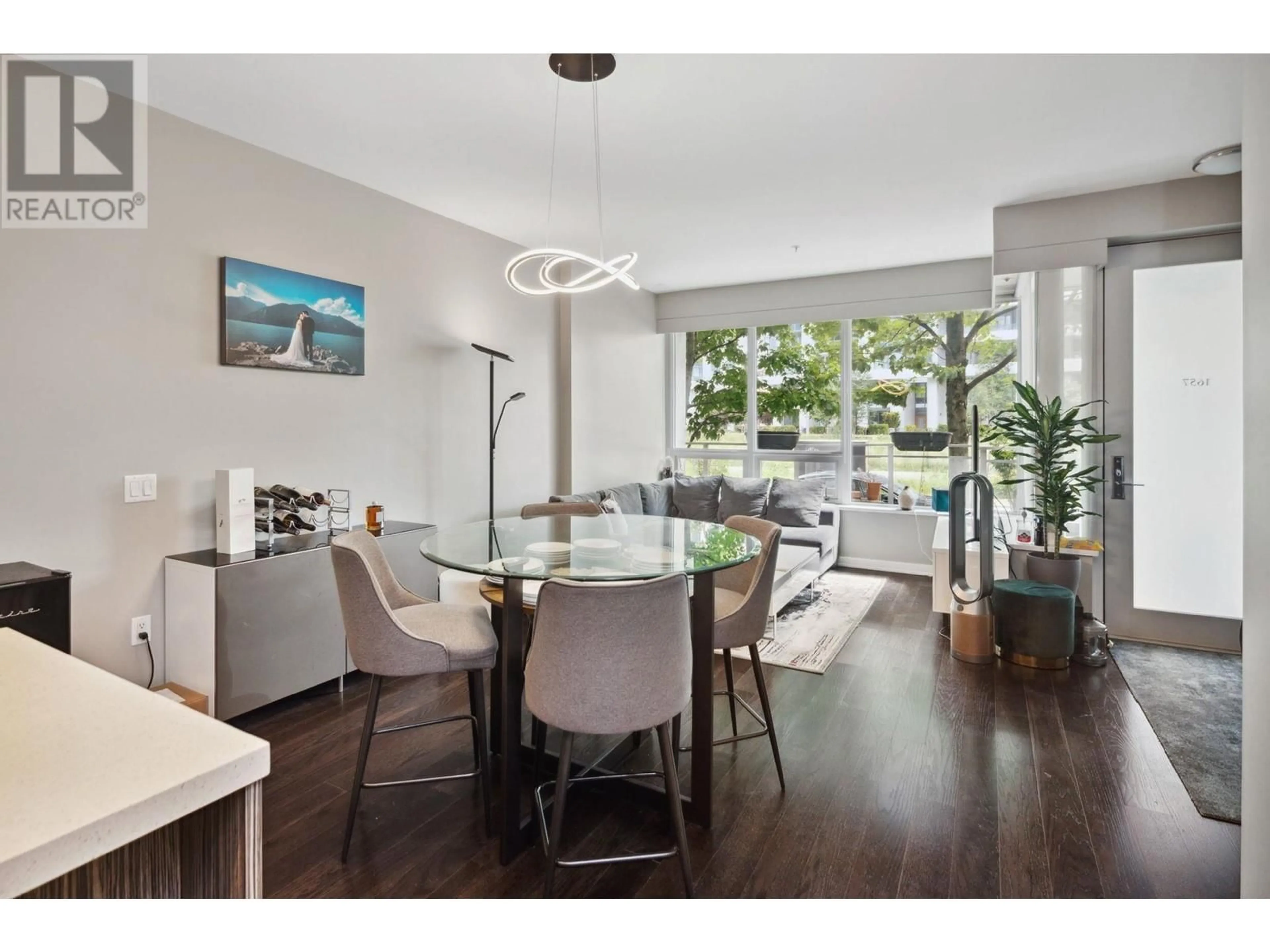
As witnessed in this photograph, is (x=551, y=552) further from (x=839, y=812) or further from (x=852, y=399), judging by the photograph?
(x=852, y=399)

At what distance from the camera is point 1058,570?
3.58m

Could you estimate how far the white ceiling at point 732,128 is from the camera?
2.42 metres

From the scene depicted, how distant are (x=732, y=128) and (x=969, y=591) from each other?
8.56 ft

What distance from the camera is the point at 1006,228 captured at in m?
3.97

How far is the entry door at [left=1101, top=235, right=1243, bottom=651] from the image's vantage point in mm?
3570

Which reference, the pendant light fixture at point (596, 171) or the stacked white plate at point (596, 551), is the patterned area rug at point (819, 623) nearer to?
the stacked white plate at point (596, 551)

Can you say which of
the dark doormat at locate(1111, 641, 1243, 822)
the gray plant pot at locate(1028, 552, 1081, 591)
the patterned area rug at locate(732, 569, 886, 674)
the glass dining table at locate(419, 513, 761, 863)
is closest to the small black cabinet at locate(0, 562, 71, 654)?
the glass dining table at locate(419, 513, 761, 863)

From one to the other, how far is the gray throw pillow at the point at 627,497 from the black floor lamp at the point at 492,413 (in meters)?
0.96

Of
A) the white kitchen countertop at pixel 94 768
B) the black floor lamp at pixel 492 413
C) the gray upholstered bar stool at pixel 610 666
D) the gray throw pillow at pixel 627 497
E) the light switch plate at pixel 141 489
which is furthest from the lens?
the gray throw pillow at pixel 627 497

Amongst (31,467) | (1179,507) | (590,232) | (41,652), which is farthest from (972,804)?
(590,232)

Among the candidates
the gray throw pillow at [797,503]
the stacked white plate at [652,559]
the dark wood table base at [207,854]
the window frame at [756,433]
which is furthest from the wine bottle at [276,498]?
the window frame at [756,433]

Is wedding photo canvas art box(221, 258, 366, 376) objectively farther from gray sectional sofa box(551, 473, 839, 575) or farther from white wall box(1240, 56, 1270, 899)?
white wall box(1240, 56, 1270, 899)

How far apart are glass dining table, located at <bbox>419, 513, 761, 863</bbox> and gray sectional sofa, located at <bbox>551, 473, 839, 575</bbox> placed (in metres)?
2.73

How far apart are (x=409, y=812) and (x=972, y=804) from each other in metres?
1.84
